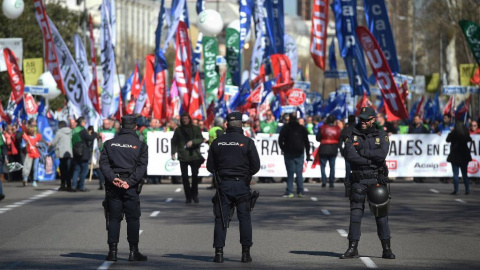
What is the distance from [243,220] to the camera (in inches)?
535

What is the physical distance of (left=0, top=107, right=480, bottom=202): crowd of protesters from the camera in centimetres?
2392

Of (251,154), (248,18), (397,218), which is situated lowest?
(397,218)

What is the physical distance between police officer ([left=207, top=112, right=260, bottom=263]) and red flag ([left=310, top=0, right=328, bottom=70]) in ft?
76.4

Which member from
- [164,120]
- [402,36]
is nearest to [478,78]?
[164,120]

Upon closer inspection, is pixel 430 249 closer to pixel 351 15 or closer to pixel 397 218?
pixel 397 218

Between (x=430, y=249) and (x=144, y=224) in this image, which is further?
Result: (x=144, y=224)

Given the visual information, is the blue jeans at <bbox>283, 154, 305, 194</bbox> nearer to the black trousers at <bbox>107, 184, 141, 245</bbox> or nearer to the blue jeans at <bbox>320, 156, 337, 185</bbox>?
the blue jeans at <bbox>320, 156, 337, 185</bbox>

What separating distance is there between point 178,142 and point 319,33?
46.6 ft

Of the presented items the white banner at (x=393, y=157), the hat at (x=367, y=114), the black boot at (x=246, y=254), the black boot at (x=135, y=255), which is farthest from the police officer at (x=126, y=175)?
the white banner at (x=393, y=157)

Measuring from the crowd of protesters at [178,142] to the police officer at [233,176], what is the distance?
9.29m

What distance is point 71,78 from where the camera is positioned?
3195 centimetres

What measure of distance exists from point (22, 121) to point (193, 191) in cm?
1586

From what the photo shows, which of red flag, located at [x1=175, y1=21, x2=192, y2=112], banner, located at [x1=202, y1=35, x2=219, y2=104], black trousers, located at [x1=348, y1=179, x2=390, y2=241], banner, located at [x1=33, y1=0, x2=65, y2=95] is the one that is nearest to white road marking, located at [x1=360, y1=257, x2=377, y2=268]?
black trousers, located at [x1=348, y1=179, x2=390, y2=241]

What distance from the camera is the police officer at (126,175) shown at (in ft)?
44.8
